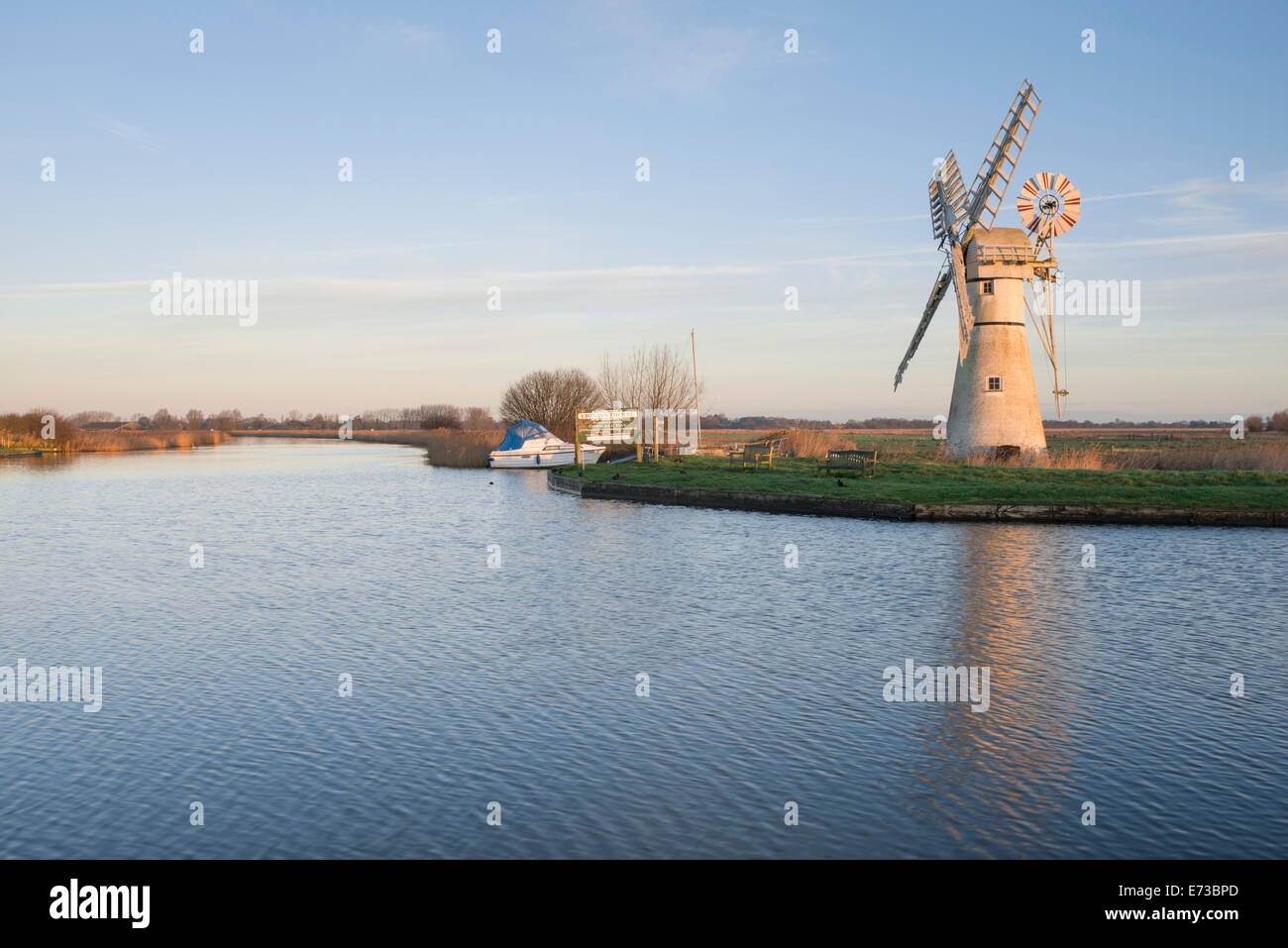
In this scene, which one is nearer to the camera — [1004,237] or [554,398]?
[1004,237]

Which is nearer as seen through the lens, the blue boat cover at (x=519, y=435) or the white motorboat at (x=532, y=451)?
the white motorboat at (x=532, y=451)

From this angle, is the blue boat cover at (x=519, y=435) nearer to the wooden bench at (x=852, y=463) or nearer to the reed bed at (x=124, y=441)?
the wooden bench at (x=852, y=463)

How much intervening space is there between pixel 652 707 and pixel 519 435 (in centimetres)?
5752

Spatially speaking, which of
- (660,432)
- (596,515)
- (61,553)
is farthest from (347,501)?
(660,432)

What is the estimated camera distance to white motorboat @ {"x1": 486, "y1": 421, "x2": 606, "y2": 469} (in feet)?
210

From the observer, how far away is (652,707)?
8.58 metres

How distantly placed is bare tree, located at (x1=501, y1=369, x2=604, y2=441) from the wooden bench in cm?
4001

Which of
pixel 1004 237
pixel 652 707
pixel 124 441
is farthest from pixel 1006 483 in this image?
pixel 124 441

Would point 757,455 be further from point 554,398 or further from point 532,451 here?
point 554,398

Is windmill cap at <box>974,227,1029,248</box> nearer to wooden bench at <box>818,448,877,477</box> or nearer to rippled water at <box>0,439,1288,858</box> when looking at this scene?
wooden bench at <box>818,448,877,477</box>

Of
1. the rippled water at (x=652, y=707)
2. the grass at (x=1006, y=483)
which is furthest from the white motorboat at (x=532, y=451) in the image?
the rippled water at (x=652, y=707)

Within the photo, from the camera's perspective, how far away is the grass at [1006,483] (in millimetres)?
26547
